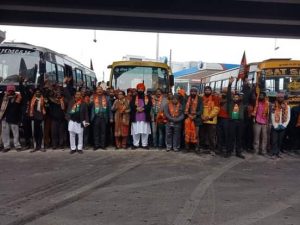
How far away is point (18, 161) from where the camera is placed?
40.0 feet

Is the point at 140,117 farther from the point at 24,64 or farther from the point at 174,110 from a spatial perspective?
the point at 24,64

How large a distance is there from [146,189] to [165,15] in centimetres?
1706

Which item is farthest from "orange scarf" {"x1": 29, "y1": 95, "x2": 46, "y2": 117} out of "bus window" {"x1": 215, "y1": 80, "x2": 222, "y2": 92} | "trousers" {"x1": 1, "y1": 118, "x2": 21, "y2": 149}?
"bus window" {"x1": 215, "y1": 80, "x2": 222, "y2": 92}

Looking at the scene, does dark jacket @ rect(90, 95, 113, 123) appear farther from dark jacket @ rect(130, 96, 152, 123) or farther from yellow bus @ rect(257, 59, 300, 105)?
yellow bus @ rect(257, 59, 300, 105)

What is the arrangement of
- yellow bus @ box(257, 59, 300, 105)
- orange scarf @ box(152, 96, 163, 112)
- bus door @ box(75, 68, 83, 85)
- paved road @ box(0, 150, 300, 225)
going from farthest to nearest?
bus door @ box(75, 68, 83, 85) < yellow bus @ box(257, 59, 300, 105) < orange scarf @ box(152, 96, 163, 112) < paved road @ box(0, 150, 300, 225)

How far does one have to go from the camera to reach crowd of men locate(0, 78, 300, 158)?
13703mm

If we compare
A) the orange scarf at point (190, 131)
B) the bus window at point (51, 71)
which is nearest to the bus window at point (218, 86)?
the bus window at point (51, 71)

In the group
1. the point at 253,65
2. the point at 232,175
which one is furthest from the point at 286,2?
the point at 232,175

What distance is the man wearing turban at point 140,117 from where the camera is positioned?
1448 centimetres

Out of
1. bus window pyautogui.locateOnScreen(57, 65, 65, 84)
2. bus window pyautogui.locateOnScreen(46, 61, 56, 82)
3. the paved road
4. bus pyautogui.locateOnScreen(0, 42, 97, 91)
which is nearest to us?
the paved road

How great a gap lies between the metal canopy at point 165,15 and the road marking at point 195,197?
44.3ft

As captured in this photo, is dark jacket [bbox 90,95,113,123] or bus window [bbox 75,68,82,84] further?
bus window [bbox 75,68,82,84]

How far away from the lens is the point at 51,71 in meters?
18.4

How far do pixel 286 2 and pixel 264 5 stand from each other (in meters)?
1.88
